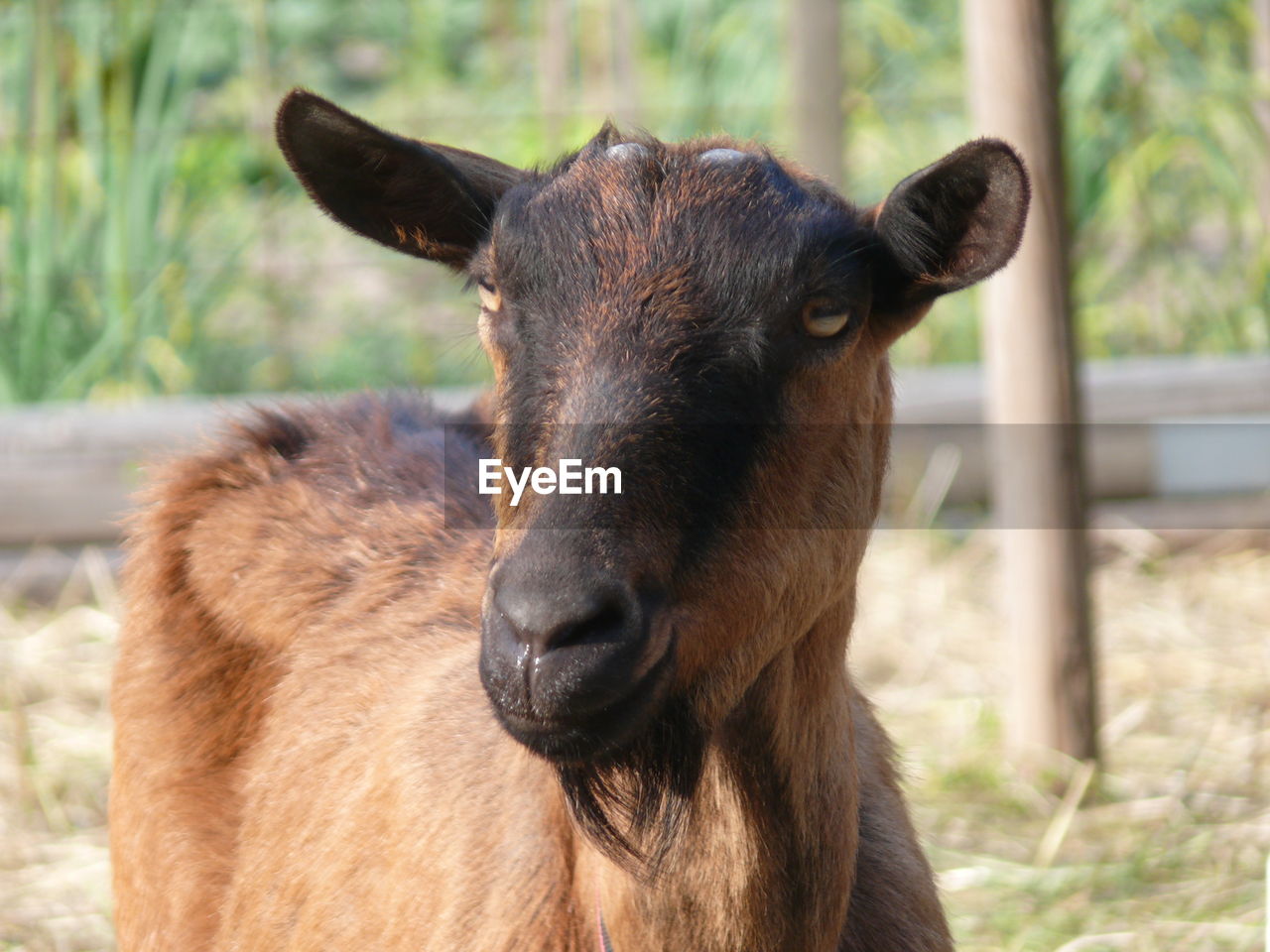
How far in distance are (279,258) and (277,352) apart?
1.38 m

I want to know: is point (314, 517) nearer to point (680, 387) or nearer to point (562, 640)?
point (680, 387)

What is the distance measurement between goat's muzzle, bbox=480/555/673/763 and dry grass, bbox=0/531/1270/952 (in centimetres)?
253

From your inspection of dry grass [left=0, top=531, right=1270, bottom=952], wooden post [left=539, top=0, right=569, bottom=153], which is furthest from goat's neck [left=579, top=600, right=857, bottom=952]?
wooden post [left=539, top=0, right=569, bottom=153]

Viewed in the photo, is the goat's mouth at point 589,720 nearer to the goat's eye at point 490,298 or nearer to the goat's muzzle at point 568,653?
the goat's muzzle at point 568,653

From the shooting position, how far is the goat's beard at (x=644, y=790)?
8.14 ft

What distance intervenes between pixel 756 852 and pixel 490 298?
3.72 ft

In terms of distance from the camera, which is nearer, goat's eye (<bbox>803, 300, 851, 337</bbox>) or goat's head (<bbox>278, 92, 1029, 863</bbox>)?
goat's head (<bbox>278, 92, 1029, 863</bbox>)

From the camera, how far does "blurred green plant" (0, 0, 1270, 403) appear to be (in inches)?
333

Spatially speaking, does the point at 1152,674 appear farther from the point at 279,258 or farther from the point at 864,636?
the point at 279,258

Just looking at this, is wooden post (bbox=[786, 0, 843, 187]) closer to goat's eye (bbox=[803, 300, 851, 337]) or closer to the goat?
the goat

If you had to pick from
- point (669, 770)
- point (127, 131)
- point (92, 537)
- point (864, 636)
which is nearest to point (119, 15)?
point (127, 131)

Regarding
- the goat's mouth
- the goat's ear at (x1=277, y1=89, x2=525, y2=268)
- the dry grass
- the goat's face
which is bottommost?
the dry grass

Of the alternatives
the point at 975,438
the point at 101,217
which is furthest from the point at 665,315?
the point at 101,217

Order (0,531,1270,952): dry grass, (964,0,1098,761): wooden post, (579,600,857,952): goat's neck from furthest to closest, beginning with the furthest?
(964,0,1098,761): wooden post
(0,531,1270,952): dry grass
(579,600,857,952): goat's neck
